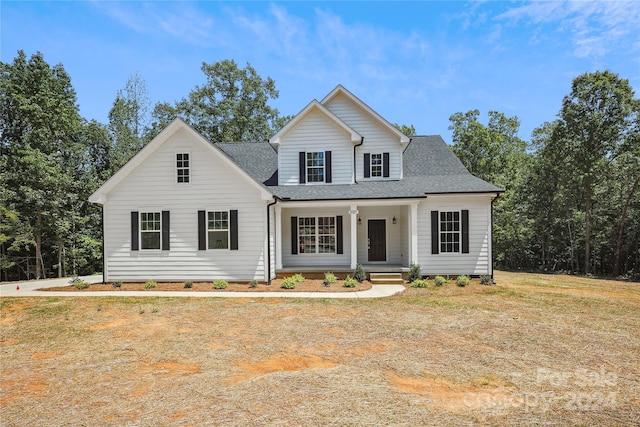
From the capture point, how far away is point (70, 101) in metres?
25.6

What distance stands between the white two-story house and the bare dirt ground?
401 cm

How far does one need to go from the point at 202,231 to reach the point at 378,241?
8.08 metres

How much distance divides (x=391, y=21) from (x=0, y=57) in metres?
26.1

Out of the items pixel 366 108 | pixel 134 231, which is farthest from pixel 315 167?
pixel 134 231

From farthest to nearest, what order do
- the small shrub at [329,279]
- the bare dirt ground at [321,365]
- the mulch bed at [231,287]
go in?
the small shrub at [329,279], the mulch bed at [231,287], the bare dirt ground at [321,365]

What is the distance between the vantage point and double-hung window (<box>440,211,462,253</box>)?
14430mm

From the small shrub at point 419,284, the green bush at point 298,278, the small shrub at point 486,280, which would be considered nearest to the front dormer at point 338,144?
the green bush at point 298,278

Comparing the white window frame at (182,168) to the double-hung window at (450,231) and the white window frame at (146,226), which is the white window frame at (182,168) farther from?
the double-hung window at (450,231)

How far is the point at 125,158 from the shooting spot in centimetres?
2656

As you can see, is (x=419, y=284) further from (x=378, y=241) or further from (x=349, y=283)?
(x=378, y=241)

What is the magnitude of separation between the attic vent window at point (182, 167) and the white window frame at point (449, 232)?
10.6 metres

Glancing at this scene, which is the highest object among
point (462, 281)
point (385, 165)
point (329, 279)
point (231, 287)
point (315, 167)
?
point (385, 165)

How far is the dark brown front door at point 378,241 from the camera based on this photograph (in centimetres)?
1647

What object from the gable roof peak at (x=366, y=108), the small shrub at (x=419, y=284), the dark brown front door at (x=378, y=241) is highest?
the gable roof peak at (x=366, y=108)
